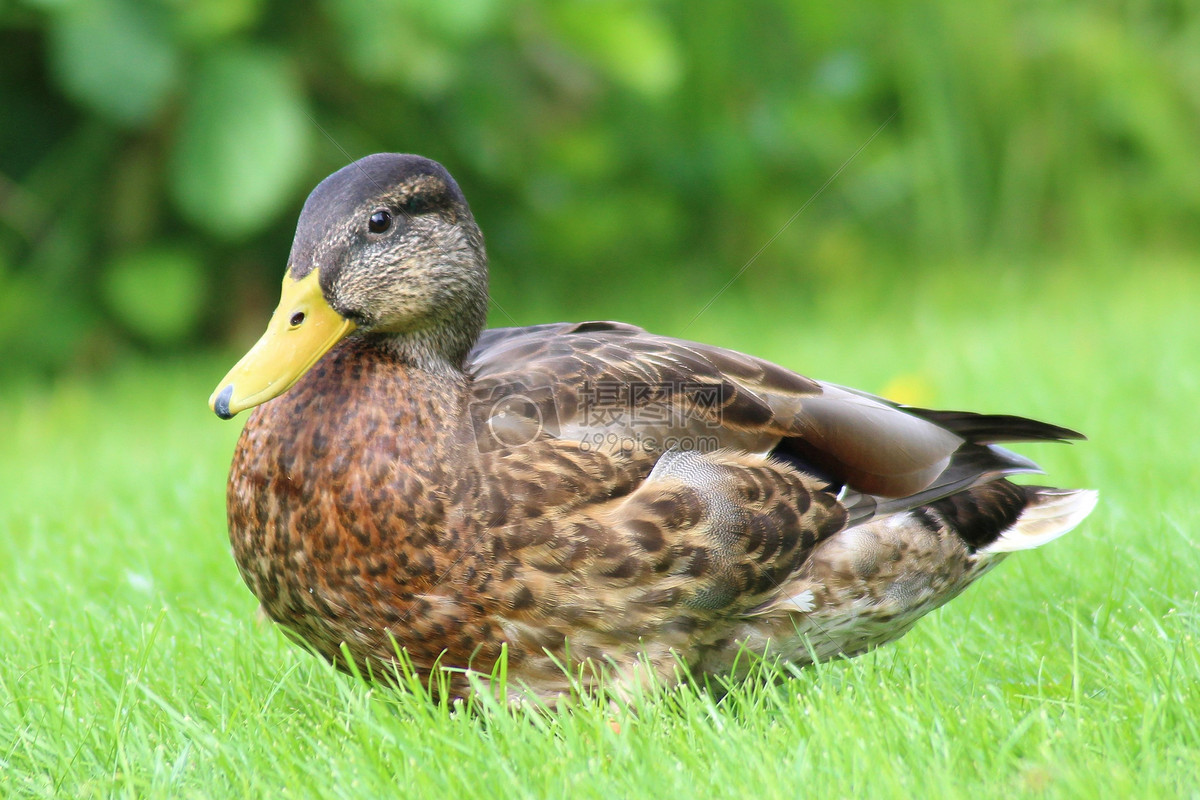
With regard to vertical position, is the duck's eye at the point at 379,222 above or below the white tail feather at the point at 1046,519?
above

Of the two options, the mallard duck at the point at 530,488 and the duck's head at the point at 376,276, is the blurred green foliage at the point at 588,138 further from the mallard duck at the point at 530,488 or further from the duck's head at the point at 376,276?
the mallard duck at the point at 530,488

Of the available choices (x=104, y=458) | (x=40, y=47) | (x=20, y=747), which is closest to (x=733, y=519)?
(x=20, y=747)

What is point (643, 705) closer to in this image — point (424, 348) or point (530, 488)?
point (530, 488)

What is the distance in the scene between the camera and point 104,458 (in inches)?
181

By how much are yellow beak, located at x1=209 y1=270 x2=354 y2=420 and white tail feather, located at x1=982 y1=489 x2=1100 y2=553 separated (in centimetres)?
141

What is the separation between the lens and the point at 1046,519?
2.70 m

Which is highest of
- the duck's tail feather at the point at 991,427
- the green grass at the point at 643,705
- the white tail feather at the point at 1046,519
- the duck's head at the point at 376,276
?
the duck's head at the point at 376,276

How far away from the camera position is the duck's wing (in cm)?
234

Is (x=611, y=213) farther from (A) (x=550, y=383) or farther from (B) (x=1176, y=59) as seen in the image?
(A) (x=550, y=383)

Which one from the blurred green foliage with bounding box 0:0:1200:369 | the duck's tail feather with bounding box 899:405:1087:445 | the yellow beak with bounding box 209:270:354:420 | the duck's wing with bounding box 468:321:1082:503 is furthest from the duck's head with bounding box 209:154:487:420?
the blurred green foliage with bounding box 0:0:1200:369

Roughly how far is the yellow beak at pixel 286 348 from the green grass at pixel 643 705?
0.53m

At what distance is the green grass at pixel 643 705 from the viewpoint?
187cm

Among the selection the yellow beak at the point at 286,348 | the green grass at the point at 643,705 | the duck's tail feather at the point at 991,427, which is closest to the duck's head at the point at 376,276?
the yellow beak at the point at 286,348

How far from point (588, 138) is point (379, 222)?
4.18 meters
